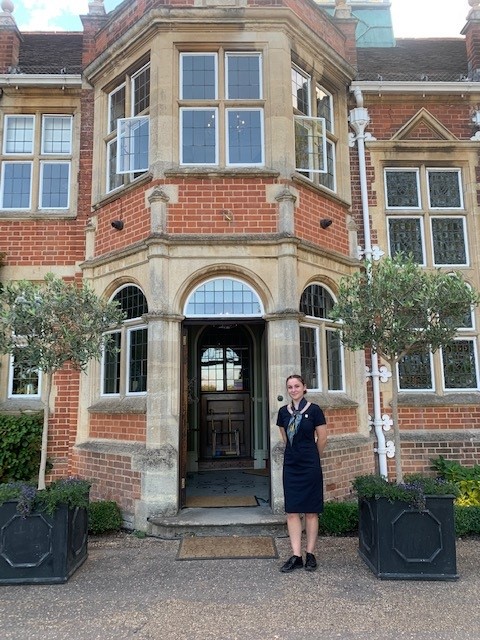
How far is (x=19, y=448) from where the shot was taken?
7.43m

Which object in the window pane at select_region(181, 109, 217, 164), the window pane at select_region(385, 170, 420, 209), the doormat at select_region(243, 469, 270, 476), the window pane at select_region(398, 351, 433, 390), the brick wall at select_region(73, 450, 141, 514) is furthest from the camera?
the doormat at select_region(243, 469, 270, 476)

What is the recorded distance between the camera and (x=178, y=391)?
6.81m

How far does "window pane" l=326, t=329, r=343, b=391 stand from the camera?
7.87 m

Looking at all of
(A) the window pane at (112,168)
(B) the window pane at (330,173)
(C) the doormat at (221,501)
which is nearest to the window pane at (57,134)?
(A) the window pane at (112,168)

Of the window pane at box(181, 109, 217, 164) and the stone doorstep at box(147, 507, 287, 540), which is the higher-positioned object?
the window pane at box(181, 109, 217, 164)

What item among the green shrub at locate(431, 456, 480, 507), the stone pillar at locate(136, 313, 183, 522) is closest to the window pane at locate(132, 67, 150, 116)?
the stone pillar at locate(136, 313, 183, 522)

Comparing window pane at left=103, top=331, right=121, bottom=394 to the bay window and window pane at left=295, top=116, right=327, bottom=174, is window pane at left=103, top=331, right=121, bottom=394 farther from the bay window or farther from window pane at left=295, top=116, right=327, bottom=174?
window pane at left=295, top=116, right=327, bottom=174

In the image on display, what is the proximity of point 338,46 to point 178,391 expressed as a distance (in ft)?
22.2

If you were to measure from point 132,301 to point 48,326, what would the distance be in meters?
Result: 2.35

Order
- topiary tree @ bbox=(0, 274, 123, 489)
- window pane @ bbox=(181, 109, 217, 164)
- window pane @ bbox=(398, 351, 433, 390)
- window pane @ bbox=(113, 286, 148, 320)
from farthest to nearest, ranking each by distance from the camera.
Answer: window pane @ bbox=(398, 351, 433, 390) < window pane @ bbox=(181, 109, 217, 164) < window pane @ bbox=(113, 286, 148, 320) < topiary tree @ bbox=(0, 274, 123, 489)

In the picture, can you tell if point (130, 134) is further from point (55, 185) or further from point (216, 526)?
point (216, 526)

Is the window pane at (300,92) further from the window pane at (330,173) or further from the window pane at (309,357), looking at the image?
the window pane at (309,357)

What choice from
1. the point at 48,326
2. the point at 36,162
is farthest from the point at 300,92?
the point at 48,326

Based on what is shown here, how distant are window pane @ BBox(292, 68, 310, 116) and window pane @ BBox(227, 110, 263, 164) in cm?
76
